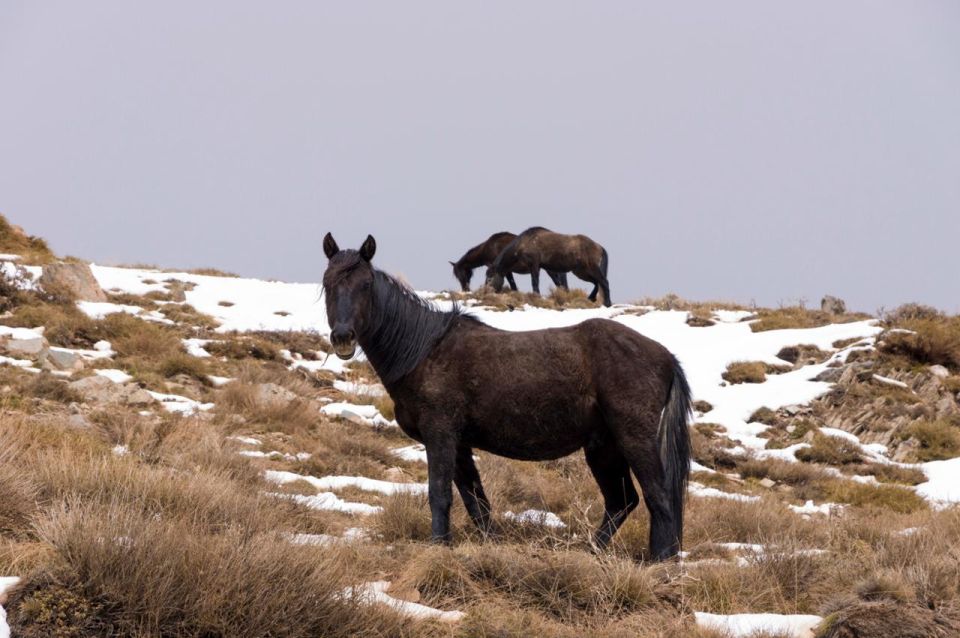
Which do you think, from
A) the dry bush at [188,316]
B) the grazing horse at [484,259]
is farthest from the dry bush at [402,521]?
the grazing horse at [484,259]

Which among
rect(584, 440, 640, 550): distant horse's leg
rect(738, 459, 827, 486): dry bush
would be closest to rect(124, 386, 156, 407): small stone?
rect(584, 440, 640, 550): distant horse's leg

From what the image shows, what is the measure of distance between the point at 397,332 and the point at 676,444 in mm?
2178

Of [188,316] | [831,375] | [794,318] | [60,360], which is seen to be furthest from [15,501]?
[794,318]

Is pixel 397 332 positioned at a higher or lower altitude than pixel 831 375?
higher

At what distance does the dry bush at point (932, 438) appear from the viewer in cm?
1251

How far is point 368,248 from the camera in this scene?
6.55m

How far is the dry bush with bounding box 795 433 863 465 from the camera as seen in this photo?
1241 centimetres

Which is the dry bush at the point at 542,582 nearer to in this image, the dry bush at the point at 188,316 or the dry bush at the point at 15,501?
the dry bush at the point at 15,501

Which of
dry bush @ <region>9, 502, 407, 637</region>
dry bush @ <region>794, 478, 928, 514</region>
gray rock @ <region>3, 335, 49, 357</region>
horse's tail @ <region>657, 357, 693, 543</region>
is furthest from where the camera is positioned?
gray rock @ <region>3, 335, 49, 357</region>

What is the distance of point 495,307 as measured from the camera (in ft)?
70.6

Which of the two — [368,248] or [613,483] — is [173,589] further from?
[613,483]

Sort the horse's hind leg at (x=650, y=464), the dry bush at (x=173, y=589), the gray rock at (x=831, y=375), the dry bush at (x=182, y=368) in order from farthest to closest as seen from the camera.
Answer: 1. the gray rock at (x=831, y=375)
2. the dry bush at (x=182, y=368)
3. the horse's hind leg at (x=650, y=464)
4. the dry bush at (x=173, y=589)

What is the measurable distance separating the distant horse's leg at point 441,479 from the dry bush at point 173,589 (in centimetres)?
202

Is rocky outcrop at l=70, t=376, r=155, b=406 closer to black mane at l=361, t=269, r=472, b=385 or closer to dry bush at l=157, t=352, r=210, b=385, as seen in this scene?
dry bush at l=157, t=352, r=210, b=385
